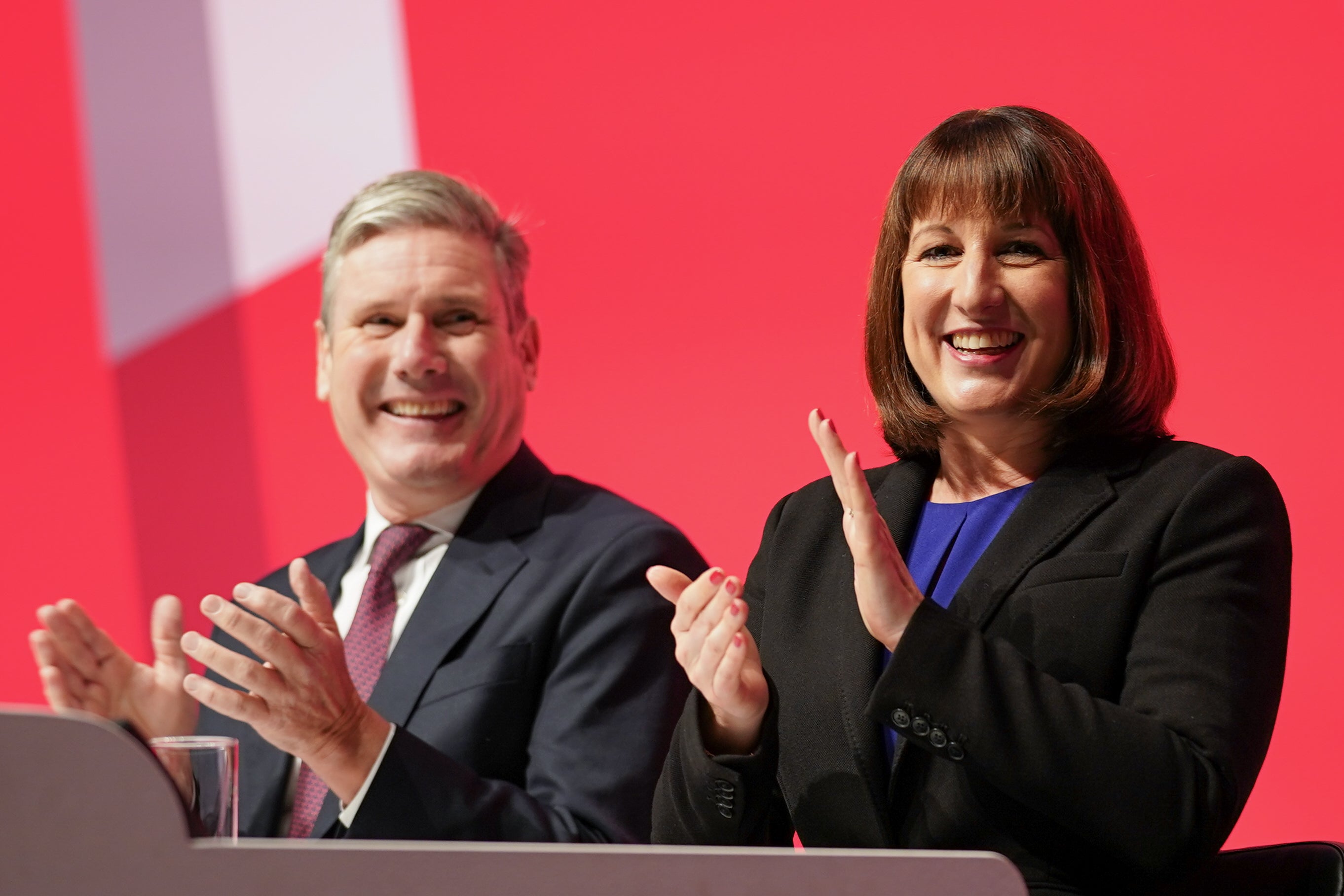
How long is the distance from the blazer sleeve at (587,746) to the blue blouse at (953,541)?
583 mm

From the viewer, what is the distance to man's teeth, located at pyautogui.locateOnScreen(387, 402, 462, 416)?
7.49 ft

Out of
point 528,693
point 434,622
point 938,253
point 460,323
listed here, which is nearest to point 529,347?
point 460,323

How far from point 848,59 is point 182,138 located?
5.32ft

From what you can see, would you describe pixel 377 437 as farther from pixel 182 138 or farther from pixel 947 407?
pixel 182 138

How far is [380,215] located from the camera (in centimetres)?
231

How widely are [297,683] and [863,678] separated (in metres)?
0.69

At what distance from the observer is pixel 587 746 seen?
6.37 feet

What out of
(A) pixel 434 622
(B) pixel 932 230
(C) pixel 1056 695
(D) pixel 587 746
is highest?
(B) pixel 932 230

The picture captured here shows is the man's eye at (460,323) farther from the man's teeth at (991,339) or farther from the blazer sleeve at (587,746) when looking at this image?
the man's teeth at (991,339)

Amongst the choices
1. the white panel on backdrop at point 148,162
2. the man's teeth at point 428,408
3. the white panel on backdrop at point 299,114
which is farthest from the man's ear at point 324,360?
the white panel on backdrop at point 148,162

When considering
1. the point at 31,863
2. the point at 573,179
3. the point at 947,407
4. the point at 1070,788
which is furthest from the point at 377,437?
the point at 31,863

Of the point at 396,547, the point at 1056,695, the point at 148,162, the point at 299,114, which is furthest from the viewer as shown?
the point at 148,162

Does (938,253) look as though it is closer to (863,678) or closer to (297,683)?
(863,678)

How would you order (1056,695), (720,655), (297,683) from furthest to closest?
1. (297,683)
2. (720,655)
3. (1056,695)
